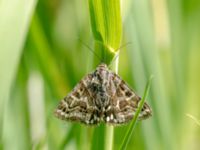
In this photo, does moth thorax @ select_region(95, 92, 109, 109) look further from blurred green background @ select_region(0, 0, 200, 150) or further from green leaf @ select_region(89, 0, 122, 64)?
green leaf @ select_region(89, 0, 122, 64)

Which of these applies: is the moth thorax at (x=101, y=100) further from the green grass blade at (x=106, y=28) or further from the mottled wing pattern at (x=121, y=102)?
the green grass blade at (x=106, y=28)

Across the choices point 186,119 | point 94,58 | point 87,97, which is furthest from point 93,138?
point 186,119

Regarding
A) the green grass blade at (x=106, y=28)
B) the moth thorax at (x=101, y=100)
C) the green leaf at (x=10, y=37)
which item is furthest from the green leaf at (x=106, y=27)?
the moth thorax at (x=101, y=100)

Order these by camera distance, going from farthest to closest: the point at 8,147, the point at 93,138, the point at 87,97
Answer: the point at 87,97 → the point at 8,147 → the point at 93,138

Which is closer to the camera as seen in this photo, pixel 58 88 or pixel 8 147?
pixel 8 147

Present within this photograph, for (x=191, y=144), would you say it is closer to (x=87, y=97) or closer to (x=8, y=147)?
(x=87, y=97)

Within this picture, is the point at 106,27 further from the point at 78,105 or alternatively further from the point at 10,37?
the point at 78,105

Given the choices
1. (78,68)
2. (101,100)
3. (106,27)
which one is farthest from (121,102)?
(106,27)

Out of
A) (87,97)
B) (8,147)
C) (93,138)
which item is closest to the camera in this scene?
(93,138)
